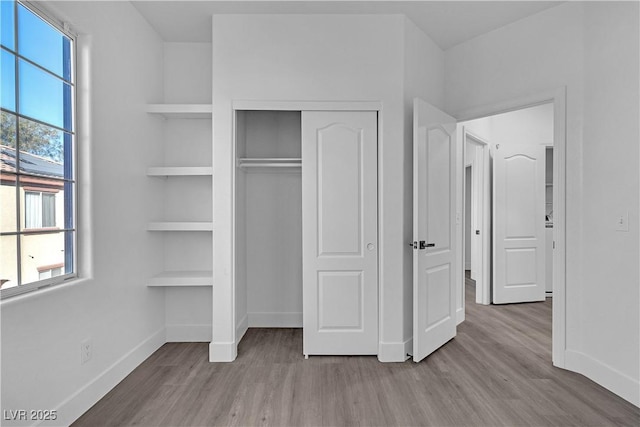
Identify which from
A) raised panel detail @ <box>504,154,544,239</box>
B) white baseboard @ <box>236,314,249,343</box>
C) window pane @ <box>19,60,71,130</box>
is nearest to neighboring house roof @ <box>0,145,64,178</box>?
window pane @ <box>19,60,71,130</box>

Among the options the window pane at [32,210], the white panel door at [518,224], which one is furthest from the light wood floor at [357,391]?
the white panel door at [518,224]

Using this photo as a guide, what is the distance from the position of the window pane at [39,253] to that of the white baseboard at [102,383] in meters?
0.77

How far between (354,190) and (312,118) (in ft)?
2.30

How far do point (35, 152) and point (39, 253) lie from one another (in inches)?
21.5

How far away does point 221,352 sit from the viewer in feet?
9.96

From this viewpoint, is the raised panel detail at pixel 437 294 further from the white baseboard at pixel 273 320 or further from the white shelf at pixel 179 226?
the white shelf at pixel 179 226

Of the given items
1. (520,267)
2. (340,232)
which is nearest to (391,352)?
(340,232)

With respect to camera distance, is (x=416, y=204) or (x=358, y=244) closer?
(x=416, y=204)

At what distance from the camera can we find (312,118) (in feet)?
10.2

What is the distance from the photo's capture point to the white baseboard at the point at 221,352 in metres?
3.03

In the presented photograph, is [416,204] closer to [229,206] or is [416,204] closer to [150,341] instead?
[229,206]

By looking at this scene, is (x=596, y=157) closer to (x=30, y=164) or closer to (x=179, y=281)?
(x=179, y=281)

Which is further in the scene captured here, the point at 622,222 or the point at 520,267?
the point at 520,267

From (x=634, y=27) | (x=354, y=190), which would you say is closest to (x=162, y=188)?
(x=354, y=190)
